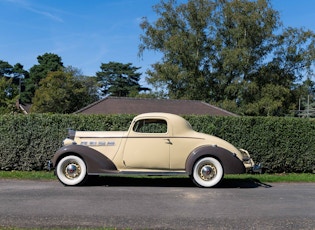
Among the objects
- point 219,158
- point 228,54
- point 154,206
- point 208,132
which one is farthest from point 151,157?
point 228,54

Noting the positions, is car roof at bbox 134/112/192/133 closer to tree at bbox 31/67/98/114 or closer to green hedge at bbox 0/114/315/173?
green hedge at bbox 0/114/315/173

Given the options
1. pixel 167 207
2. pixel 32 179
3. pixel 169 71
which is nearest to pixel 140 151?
pixel 167 207

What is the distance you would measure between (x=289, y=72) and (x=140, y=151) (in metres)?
34.1

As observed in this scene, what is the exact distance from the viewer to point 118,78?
82.4m

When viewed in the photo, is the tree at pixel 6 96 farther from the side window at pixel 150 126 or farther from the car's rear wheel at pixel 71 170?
the side window at pixel 150 126

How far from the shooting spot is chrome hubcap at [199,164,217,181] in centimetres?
933

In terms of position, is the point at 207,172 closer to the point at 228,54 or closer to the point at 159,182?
the point at 159,182

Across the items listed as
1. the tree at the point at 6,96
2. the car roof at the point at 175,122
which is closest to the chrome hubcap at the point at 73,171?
the car roof at the point at 175,122

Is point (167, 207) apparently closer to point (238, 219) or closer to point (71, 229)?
point (238, 219)

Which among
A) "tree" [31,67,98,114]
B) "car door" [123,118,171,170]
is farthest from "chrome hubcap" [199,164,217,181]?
"tree" [31,67,98,114]

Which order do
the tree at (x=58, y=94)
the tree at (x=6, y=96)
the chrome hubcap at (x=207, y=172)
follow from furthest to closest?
1. the tree at (x=58, y=94)
2. the tree at (x=6, y=96)
3. the chrome hubcap at (x=207, y=172)

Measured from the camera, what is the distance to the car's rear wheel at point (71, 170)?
9.30 metres

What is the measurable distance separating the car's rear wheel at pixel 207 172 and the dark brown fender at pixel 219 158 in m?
0.11

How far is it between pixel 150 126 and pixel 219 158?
191cm
